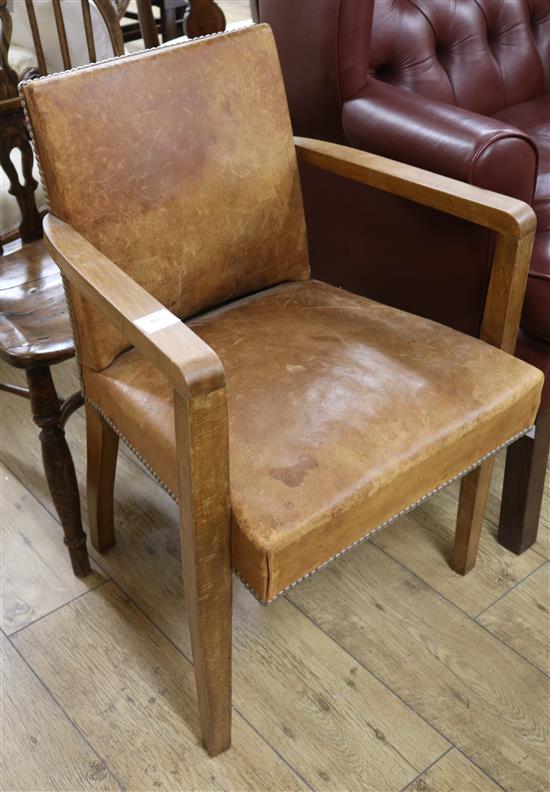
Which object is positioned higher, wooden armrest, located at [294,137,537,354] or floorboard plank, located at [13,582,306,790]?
wooden armrest, located at [294,137,537,354]

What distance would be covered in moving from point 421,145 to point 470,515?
0.60 m

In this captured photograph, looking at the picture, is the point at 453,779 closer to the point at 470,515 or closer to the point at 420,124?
the point at 470,515

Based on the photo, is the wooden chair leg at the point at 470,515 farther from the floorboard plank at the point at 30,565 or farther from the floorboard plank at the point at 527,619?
the floorboard plank at the point at 30,565

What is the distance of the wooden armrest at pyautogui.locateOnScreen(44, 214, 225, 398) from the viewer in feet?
2.78

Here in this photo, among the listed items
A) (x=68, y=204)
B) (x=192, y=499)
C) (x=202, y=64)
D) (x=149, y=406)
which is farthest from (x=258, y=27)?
(x=192, y=499)

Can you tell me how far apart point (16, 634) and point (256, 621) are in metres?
0.39

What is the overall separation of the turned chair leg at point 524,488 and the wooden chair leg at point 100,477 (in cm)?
66

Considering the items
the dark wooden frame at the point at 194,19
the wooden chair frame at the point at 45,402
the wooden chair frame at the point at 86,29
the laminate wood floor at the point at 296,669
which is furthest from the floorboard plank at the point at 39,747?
the dark wooden frame at the point at 194,19

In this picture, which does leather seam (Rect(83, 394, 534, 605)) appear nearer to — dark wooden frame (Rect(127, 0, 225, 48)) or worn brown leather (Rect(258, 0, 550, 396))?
worn brown leather (Rect(258, 0, 550, 396))

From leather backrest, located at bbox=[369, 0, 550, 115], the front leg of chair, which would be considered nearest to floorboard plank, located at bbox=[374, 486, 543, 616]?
the front leg of chair

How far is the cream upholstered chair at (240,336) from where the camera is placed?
3.18 feet

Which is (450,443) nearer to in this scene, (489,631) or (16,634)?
(489,631)

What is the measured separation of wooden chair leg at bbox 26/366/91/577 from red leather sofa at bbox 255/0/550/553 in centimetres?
61

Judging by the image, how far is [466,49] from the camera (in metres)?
1.80
